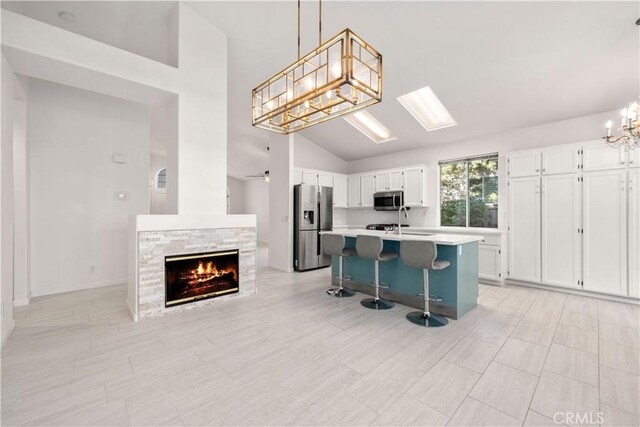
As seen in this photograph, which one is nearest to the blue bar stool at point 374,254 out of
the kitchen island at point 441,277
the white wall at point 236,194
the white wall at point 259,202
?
the kitchen island at point 441,277

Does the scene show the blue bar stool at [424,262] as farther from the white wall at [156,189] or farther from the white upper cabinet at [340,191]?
the white wall at [156,189]

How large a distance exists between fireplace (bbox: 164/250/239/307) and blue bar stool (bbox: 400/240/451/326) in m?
2.35

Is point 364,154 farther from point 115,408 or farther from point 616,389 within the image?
point 115,408

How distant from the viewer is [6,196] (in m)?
2.70

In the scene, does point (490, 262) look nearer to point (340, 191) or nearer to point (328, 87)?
point (340, 191)

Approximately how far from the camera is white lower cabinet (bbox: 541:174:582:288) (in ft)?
13.4

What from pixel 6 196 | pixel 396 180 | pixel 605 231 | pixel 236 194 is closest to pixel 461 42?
pixel 396 180

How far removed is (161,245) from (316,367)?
91.2 inches

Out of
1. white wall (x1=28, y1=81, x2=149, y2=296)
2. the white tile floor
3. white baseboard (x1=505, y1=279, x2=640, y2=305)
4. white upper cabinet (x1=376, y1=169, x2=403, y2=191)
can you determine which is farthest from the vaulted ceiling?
the white tile floor

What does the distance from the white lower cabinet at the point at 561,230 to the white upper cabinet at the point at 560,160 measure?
0.31 feet

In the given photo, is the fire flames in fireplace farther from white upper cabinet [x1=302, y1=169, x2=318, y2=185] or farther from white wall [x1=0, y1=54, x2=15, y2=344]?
white upper cabinet [x1=302, y1=169, x2=318, y2=185]

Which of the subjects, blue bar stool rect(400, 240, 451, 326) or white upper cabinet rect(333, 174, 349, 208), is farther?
white upper cabinet rect(333, 174, 349, 208)

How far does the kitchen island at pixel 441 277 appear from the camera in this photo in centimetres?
→ 319

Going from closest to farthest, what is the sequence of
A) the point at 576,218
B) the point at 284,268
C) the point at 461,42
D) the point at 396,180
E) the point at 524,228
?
the point at 461,42
the point at 576,218
the point at 524,228
the point at 284,268
the point at 396,180
